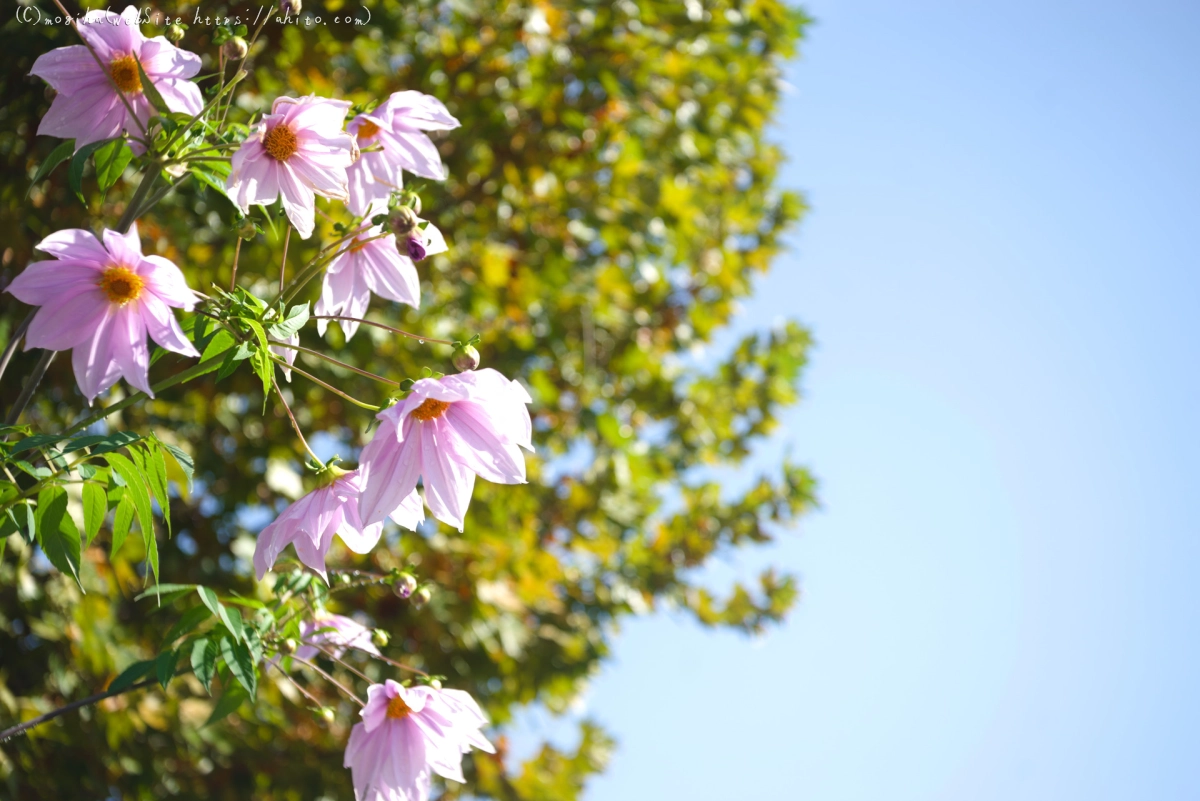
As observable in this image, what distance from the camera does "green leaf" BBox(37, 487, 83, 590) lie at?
37.5 inches

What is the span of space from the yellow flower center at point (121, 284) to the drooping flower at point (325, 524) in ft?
1.01

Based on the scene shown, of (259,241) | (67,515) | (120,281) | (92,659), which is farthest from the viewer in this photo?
(259,241)

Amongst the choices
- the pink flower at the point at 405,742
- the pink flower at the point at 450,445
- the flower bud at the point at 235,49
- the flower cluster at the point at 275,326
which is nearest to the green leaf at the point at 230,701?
the flower cluster at the point at 275,326

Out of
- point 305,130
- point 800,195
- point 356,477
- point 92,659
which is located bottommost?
point 92,659

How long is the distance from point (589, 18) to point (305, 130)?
7.83ft

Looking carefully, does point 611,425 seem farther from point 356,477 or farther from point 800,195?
point 356,477

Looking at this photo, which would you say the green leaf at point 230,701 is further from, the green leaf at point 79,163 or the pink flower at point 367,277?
the green leaf at point 79,163

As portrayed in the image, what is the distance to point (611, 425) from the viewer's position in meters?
3.47

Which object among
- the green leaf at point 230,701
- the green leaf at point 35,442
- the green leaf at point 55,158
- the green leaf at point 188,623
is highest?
the green leaf at point 55,158

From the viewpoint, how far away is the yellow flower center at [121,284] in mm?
1053

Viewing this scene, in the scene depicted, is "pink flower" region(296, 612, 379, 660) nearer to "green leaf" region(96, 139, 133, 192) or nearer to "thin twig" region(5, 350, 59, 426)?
"thin twig" region(5, 350, 59, 426)

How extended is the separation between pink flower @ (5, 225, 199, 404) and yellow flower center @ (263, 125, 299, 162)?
17cm

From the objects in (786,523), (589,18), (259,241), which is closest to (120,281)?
(259,241)

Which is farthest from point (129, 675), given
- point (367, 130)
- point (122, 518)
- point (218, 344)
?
point (367, 130)
